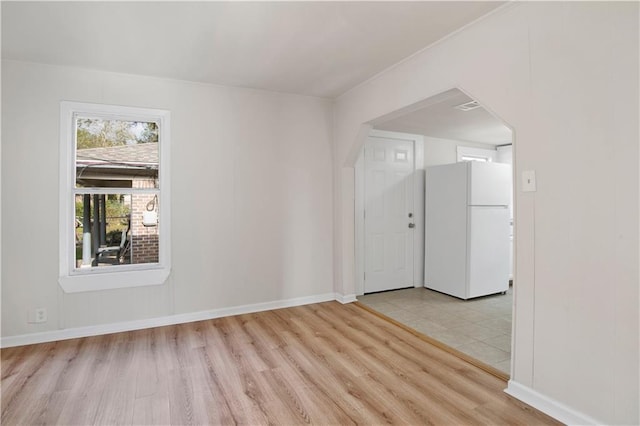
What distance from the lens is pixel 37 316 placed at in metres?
3.06

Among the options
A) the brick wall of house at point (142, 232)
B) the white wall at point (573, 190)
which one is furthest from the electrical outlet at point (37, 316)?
the white wall at point (573, 190)

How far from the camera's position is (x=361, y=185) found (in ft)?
15.4

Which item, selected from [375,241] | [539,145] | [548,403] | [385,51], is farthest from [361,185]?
[548,403]

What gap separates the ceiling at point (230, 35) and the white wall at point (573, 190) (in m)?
0.46

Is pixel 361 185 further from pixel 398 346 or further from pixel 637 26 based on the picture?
pixel 637 26

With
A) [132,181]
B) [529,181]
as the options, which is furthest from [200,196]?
[529,181]

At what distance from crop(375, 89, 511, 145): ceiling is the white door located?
36 centimetres

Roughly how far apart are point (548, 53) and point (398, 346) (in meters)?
2.41

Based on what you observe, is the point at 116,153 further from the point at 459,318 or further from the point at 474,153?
the point at 474,153

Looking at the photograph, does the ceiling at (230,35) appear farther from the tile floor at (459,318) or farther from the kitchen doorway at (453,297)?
the tile floor at (459,318)

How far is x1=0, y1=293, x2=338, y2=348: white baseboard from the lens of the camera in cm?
303

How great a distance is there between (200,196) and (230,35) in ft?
5.57

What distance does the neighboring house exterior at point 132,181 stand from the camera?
3.32 meters

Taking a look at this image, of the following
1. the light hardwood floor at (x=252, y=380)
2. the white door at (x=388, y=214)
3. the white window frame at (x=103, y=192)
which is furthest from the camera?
the white door at (x=388, y=214)
